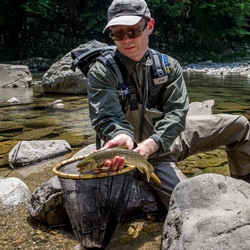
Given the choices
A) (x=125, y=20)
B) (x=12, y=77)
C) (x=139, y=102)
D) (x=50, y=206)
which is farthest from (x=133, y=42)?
(x=12, y=77)

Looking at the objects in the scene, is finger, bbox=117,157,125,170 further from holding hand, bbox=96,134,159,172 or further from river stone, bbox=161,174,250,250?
river stone, bbox=161,174,250,250

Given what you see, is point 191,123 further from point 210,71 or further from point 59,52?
point 59,52

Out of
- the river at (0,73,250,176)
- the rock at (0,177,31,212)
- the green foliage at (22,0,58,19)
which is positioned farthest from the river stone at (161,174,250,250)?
the green foliage at (22,0,58,19)

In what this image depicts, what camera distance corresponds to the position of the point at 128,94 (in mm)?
3027

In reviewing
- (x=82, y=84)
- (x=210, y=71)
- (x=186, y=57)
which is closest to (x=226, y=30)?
(x=186, y=57)

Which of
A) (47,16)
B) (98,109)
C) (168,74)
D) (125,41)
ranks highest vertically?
(125,41)

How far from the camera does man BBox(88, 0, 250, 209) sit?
9.27 ft

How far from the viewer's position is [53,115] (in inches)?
304

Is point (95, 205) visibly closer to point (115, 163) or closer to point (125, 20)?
point (115, 163)

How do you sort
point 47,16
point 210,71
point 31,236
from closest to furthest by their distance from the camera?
point 31,236
point 210,71
point 47,16

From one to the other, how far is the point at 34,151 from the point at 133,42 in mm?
2334

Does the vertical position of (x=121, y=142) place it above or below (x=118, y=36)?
below

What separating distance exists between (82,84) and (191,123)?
7.80 m

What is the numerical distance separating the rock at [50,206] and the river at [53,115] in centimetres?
205
